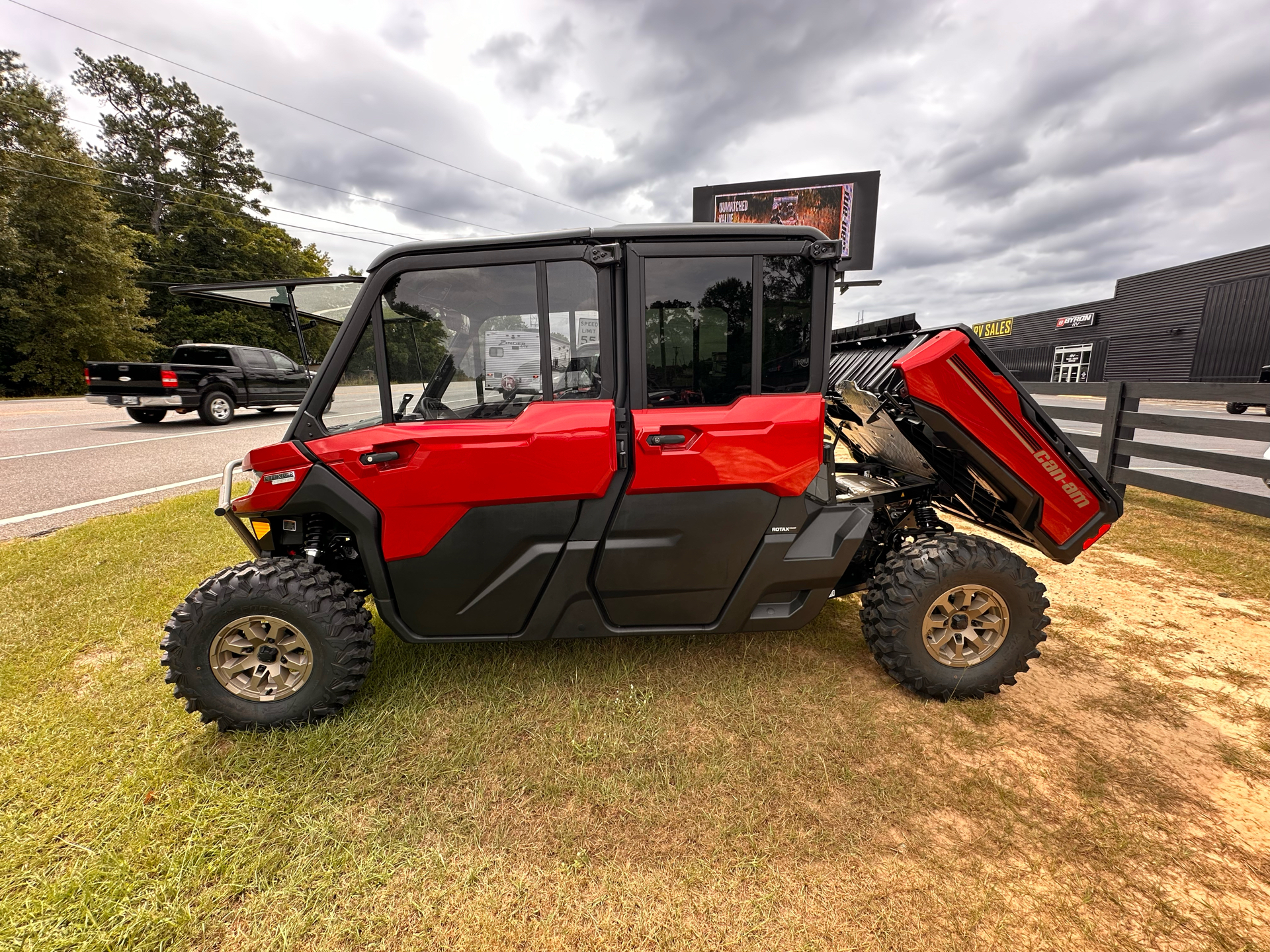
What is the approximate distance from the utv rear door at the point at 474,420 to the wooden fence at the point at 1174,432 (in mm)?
4537

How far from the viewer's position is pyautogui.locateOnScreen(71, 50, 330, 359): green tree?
30.0m

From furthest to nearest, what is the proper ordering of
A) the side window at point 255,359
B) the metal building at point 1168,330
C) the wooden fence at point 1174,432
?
the metal building at point 1168,330 < the side window at point 255,359 < the wooden fence at point 1174,432

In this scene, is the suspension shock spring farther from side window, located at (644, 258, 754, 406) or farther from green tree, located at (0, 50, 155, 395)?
green tree, located at (0, 50, 155, 395)

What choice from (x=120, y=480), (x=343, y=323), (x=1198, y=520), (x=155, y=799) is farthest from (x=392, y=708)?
(x=1198, y=520)

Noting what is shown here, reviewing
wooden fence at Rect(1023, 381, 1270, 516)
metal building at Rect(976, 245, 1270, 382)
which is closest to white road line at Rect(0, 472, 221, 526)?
wooden fence at Rect(1023, 381, 1270, 516)

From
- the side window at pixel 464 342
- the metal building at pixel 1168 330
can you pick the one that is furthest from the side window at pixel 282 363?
the metal building at pixel 1168 330

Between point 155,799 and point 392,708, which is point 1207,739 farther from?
point 155,799

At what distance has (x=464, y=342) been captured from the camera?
2221mm

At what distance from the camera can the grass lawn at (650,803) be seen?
146 centimetres

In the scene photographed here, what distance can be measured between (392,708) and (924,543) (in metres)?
2.73

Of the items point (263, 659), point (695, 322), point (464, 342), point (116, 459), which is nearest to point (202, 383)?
point (116, 459)

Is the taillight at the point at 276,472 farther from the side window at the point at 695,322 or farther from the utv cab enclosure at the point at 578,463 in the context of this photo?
the side window at the point at 695,322

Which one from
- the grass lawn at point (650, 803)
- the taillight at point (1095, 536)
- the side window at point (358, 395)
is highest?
the side window at point (358, 395)

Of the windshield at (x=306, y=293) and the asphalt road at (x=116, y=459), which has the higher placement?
the windshield at (x=306, y=293)
